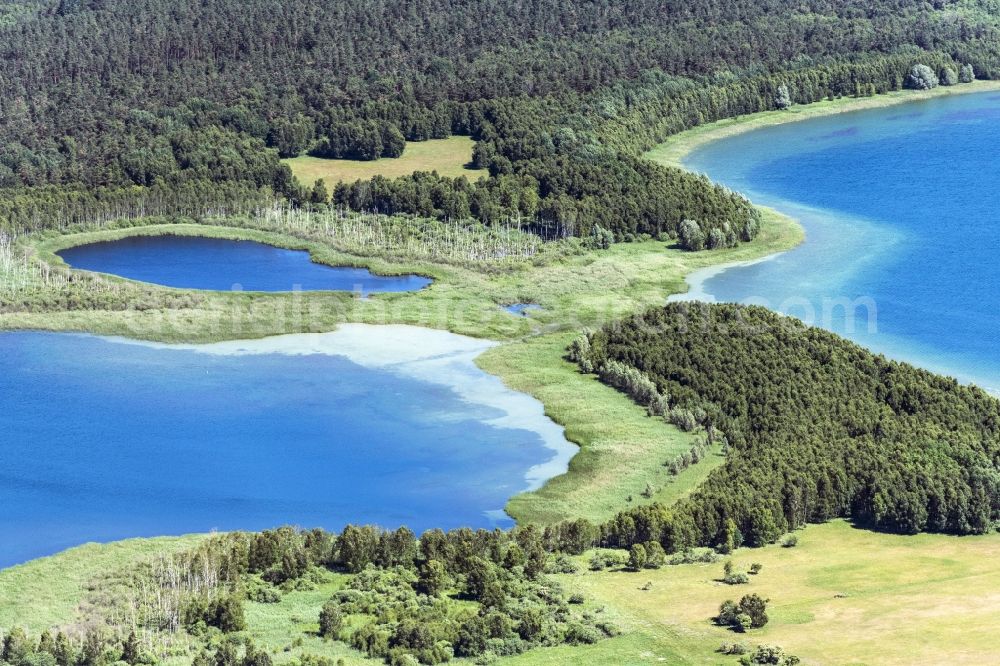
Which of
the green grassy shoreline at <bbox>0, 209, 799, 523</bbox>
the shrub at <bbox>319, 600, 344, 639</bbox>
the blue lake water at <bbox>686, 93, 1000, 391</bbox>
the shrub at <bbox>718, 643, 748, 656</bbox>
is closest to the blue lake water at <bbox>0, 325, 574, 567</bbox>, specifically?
the green grassy shoreline at <bbox>0, 209, 799, 523</bbox>

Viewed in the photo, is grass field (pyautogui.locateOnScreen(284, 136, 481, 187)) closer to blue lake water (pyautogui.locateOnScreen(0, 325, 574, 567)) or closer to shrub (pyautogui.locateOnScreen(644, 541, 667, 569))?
blue lake water (pyautogui.locateOnScreen(0, 325, 574, 567))

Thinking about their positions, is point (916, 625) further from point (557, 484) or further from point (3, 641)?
point (3, 641)

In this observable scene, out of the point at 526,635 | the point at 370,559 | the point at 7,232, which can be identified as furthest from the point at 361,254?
the point at 526,635

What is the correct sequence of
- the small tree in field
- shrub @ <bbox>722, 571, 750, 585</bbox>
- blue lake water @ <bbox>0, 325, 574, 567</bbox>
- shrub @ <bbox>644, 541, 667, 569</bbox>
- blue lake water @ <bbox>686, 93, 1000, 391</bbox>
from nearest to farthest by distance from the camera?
1. shrub @ <bbox>722, 571, 750, 585</bbox>
2. the small tree in field
3. shrub @ <bbox>644, 541, 667, 569</bbox>
4. blue lake water @ <bbox>0, 325, 574, 567</bbox>
5. blue lake water @ <bbox>686, 93, 1000, 391</bbox>

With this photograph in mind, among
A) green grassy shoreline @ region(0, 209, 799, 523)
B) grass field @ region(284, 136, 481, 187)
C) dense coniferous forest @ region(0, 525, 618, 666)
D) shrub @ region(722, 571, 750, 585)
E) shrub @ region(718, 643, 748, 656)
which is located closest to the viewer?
dense coniferous forest @ region(0, 525, 618, 666)

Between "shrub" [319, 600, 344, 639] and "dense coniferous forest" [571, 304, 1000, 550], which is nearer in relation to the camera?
"shrub" [319, 600, 344, 639]

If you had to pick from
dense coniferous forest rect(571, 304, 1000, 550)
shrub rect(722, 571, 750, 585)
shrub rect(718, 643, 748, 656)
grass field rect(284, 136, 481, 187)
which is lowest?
shrub rect(718, 643, 748, 656)

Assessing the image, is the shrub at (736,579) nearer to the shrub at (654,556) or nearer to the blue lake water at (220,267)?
the shrub at (654,556)
